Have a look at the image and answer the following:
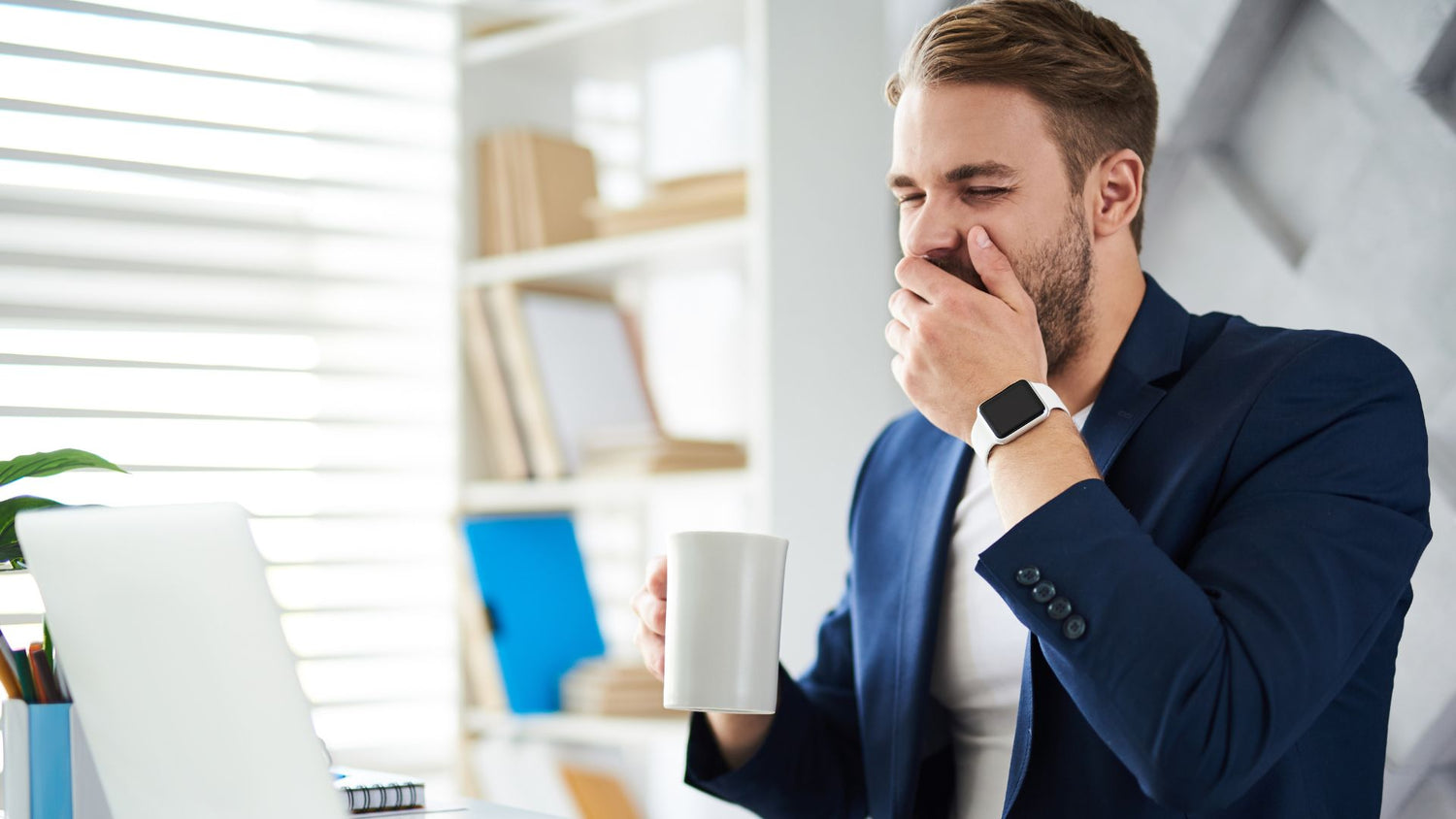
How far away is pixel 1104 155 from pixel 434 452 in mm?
1692

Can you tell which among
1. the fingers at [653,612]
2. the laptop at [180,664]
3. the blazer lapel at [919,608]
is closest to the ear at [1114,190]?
the blazer lapel at [919,608]

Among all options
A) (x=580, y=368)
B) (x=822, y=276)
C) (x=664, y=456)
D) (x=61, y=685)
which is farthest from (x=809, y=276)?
(x=61, y=685)

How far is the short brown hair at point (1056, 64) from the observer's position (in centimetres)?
144

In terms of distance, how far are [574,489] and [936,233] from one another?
1262 mm

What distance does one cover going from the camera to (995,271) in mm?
1390

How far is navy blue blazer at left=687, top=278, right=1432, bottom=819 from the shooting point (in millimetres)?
1094

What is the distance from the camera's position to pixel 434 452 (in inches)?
110

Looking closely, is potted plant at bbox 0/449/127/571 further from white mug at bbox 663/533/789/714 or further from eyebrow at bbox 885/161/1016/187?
eyebrow at bbox 885/161/1016/187

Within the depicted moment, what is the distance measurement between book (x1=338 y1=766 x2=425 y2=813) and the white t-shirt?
0.58 m

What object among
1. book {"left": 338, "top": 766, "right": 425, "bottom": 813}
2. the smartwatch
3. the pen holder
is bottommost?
book {"left": 338, "top": 766, "right": 425, "bottom": 813}

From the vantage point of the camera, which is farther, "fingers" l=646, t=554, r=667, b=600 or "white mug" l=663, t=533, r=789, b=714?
"fingers" l=646, t=554, r=667, b=600

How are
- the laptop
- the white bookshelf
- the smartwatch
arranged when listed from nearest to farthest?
the laptop → the smartwatch → the white bookshelf

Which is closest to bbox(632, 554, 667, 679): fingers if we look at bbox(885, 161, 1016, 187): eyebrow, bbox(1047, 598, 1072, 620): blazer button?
bbox(1047, 598, 1072, 620): blazer button

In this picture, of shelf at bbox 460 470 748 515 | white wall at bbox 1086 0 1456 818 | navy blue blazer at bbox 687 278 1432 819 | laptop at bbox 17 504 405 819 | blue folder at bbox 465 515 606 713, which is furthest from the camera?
blue folder at bbox 465 515 606 713
